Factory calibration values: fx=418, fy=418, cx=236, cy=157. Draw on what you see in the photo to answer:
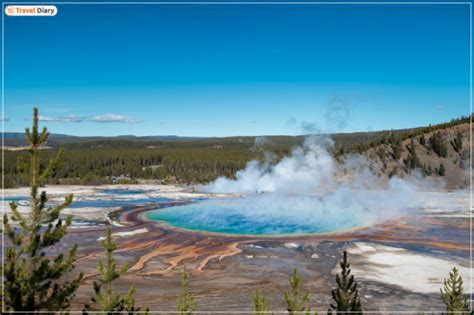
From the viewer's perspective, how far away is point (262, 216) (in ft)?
105

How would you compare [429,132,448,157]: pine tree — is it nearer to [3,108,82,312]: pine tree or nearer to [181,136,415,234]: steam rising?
[181,136,415,234]: steam rising

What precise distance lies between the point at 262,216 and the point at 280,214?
1.71 m

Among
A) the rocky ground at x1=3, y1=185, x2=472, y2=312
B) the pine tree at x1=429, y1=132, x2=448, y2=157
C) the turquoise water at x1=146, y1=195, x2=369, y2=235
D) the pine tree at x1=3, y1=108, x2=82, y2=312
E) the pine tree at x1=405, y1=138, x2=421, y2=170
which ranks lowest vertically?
the rocky ground at x1=3, y1=185, x2=472, y2=312

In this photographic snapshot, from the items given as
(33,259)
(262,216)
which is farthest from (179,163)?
(33,259)

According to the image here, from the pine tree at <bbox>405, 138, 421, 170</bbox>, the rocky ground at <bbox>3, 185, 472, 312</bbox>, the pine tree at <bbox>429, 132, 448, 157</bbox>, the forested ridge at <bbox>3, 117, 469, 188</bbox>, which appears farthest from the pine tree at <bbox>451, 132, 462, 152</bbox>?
the rocky ground at <bbox>3, 185, 472, 312</bbox>

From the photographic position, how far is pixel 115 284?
1498cm

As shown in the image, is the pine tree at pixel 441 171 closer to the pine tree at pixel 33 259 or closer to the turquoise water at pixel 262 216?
the turquoise water at pixel 262 216

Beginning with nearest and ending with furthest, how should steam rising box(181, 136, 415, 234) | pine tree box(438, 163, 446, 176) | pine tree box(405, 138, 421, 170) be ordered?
steam rising box(181, 136, 415, 234), pine tree box(438, 163, 446, 176), pine tree box(405, 138, 421, 170)

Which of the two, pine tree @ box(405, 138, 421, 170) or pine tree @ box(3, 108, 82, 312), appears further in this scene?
pine tree @ box(405, 138, 421, 170)

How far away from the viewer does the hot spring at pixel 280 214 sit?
88.5ft

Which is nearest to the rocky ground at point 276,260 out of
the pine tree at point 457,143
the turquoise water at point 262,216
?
the turquoise water at point 262,216

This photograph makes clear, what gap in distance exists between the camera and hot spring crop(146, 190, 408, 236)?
1062 inches

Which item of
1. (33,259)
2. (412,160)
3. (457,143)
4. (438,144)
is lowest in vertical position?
(33,259)

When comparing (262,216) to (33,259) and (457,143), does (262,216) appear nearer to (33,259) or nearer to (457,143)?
(33,259)
